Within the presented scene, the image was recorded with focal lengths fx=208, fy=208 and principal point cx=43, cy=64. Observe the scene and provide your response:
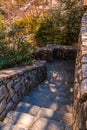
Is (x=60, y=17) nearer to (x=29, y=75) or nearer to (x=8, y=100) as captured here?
(x=29, y=75)

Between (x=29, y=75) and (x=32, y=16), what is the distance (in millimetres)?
5431

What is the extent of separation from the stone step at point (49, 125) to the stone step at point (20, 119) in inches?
3.9

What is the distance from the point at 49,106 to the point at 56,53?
364 centimetres

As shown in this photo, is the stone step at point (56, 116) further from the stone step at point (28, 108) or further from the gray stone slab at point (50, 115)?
the stone step at point (28, 108)

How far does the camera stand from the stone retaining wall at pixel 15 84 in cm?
354

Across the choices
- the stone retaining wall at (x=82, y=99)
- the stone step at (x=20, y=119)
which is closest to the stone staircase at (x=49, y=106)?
the stone step at (x=20, y=119)

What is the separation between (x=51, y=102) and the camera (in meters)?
4.70

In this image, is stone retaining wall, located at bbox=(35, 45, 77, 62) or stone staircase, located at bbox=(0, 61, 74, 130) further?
stone retaining wall, located at bbox=(35, 45, 77, 62)

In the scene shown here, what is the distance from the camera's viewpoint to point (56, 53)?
7883 mm

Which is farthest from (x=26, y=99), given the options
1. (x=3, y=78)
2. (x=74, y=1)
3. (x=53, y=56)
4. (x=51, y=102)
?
(x=74, y=1)

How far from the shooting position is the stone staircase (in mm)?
3387

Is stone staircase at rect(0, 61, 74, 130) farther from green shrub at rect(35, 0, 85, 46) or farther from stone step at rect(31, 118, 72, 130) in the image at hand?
green shrub at rect(35, 0, 85, 46)

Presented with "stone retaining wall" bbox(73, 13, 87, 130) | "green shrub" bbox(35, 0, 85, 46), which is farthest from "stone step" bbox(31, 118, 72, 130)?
"green shrub" bbox(35, 0, 85, 46)

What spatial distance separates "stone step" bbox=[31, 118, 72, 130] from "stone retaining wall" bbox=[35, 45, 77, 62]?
4.28 meters
